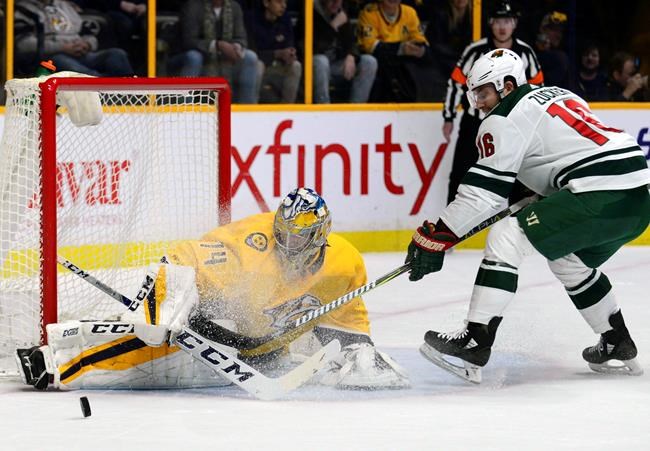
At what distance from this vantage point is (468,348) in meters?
4.39

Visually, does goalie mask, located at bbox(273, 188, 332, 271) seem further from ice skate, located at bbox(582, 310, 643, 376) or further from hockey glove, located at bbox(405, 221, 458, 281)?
ice skate, located at bbox(582, 310, 643, 376)

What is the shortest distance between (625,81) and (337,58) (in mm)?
1625

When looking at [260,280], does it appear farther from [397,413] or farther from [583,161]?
[583,161]

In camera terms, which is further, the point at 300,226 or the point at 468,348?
the point at 468,348

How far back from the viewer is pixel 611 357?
4.68 m

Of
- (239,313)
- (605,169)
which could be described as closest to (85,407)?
(239,313)

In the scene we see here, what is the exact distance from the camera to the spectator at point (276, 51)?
24.2ft

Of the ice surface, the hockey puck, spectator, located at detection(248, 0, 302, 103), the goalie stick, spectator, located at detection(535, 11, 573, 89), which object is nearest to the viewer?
the ice surface

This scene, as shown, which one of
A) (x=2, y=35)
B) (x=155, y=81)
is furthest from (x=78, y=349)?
(x=2, y=35)

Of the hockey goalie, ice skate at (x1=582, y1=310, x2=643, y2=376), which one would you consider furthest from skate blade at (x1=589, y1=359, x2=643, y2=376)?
the hockey goalie

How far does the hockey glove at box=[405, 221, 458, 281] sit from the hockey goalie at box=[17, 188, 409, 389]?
0.58 ft

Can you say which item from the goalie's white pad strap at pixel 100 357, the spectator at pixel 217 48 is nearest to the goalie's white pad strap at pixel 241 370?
the goalie's white pad strap at pixel 100 357

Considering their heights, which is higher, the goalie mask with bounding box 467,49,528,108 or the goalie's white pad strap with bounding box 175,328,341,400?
the goalie mask with bounding box 467,49,528,108

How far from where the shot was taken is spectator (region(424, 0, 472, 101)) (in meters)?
7.85
